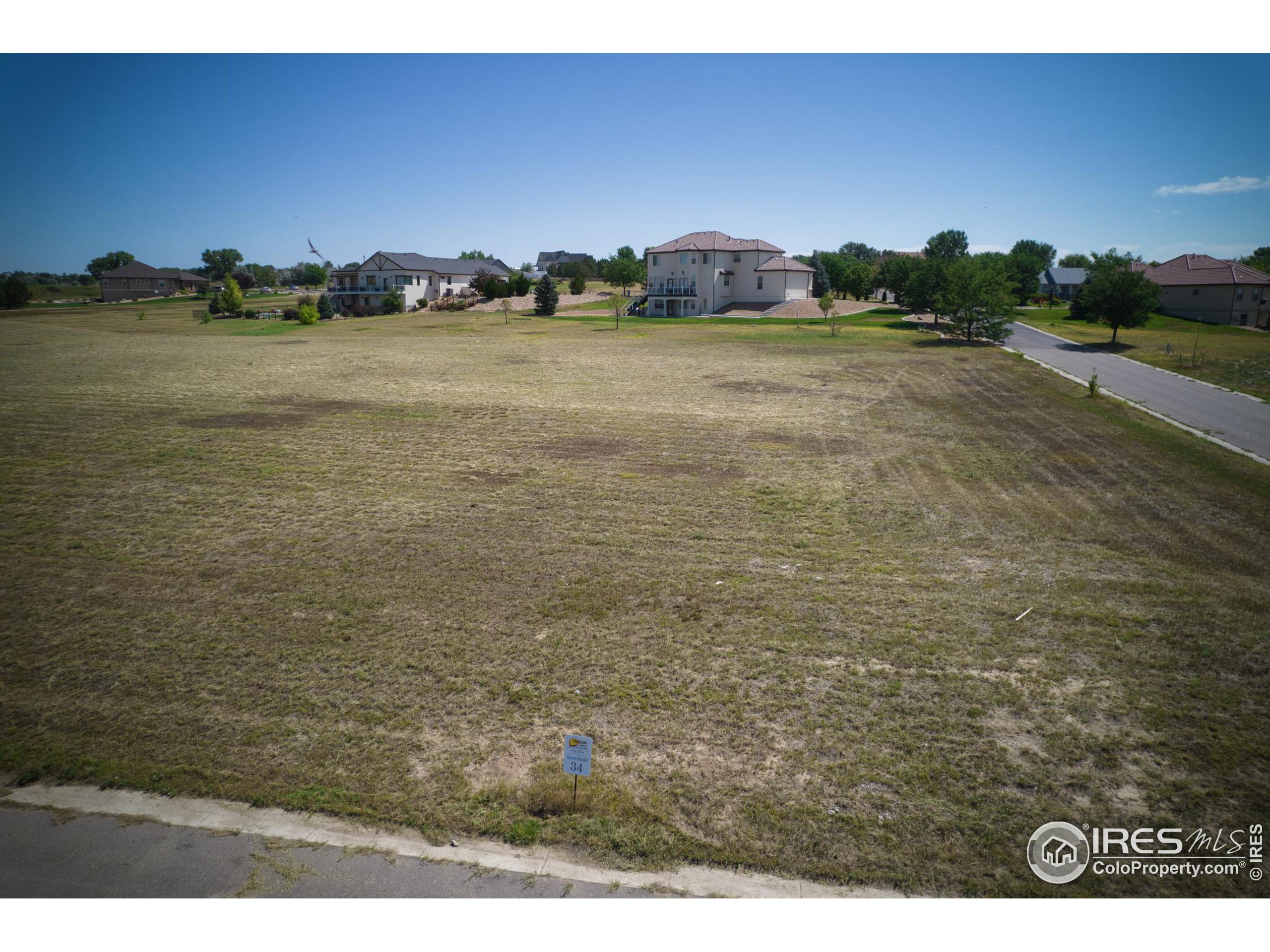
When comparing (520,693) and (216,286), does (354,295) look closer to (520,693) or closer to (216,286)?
(216,286)

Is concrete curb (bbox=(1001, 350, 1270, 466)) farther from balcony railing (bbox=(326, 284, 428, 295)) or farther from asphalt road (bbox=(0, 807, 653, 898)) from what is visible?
balcony railing (bbox=(326, 284, 428, 295))

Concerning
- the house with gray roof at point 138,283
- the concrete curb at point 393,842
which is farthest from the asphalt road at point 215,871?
the house with gray roof at point 138,283

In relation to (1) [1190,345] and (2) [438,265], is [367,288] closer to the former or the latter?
(2) [438,265]

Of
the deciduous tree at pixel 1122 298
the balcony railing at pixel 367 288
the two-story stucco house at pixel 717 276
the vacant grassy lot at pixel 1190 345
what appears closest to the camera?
the vacant grassy lot at pixel 1190 345

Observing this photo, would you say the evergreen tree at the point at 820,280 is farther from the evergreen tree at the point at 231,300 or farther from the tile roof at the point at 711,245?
the evergreen tree at the point at 231,300

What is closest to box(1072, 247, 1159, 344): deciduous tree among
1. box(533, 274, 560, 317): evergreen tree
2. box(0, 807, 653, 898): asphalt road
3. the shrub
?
box(533, 274, 560, 317): evergreen tree
